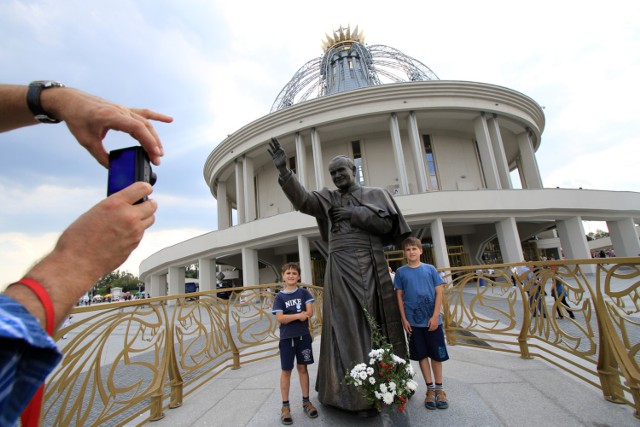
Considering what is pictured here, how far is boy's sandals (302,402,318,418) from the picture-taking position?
280 centimetres

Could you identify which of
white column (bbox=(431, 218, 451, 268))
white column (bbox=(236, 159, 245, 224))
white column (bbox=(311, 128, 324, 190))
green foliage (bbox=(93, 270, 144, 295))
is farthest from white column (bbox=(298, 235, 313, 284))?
green foliage (bbox=(93, 270, 144, 295))

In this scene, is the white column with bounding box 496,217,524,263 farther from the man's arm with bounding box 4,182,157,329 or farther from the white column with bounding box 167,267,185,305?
the white column with bounding box 167,267,185,305

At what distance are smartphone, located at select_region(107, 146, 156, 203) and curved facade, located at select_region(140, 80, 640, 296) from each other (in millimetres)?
14796

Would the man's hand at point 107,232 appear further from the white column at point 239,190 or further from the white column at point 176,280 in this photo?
the white column at point 176,280

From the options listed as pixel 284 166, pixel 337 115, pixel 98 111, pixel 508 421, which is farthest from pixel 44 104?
pixel 337 115

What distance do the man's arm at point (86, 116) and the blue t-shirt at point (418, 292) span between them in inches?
116

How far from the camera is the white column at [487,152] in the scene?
57.3ft

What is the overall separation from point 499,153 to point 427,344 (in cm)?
1846

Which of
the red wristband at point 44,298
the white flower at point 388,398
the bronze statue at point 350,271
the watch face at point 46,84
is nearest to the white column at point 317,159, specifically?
the bronze statue at point 350,271

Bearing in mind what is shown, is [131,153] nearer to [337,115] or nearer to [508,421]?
[508,421]

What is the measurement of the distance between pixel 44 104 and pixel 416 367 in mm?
4827

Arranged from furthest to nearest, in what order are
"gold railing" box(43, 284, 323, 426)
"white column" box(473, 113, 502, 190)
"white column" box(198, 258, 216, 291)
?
"white column" box(198, 258, 216, 291) → "white column" box(473, 113, 502, 190) → "gold railing" box(43, 284, 323, 426)

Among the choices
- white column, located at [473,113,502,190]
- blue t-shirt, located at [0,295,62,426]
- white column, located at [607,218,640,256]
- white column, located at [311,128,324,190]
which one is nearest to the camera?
blue t-shirt, located at [0,295,62,426]

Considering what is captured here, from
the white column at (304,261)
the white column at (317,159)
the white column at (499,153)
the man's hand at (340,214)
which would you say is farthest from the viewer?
the white column at (317,159)
